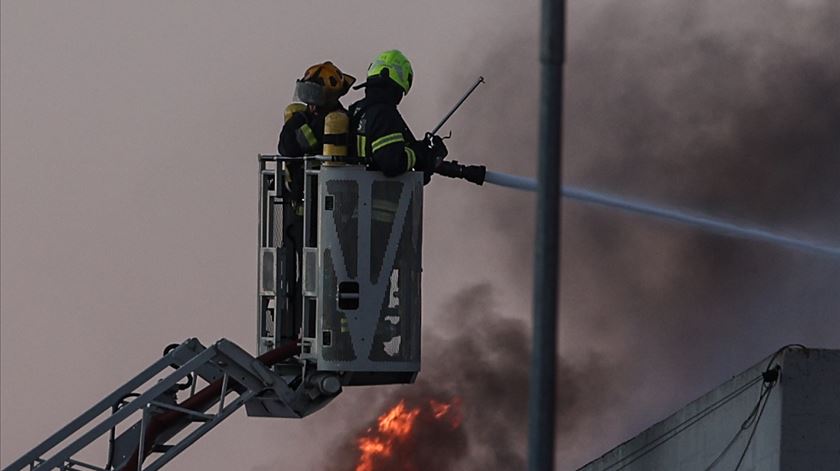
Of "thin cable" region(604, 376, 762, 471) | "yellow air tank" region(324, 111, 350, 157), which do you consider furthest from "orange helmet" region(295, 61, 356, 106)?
"thin cable" region(604, 376, 762, 471)

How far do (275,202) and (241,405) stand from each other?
2.31 meters

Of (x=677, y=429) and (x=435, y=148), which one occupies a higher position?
(x=435, y=148)

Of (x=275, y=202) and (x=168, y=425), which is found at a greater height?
(x=275, y=202)

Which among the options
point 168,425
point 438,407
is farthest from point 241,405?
point 438,407

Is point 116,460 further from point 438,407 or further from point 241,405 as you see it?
point 438,407

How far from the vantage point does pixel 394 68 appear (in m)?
24.0

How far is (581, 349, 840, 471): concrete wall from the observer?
21.9 metres

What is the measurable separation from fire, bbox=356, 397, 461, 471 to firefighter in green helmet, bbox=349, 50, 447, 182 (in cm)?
633

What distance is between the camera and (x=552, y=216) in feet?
52.2

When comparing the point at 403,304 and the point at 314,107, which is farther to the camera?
the point at 314,107

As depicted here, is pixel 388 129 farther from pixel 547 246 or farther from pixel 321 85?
pixel 547 246

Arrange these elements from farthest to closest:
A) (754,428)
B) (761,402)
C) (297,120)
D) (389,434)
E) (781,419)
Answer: (389,434)
(297,120)
(754,428)
(761,402)
(781,419)

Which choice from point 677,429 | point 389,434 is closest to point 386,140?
point 677,429

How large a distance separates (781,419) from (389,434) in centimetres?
864
